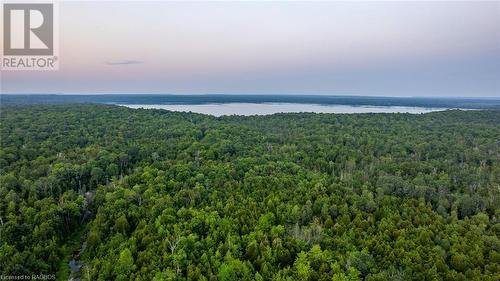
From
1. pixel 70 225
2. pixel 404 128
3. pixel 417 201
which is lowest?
pixel 70 225


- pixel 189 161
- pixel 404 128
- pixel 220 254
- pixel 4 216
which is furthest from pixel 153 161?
pixel 404 128

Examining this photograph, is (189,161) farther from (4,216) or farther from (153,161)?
(4,216)

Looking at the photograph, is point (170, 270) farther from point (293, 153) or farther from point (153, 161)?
point (293, 153)

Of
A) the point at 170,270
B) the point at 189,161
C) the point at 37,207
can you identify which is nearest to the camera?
the point at 170,270

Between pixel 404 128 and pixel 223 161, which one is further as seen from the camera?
pixel 404 128

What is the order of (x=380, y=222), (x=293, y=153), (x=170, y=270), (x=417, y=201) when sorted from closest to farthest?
(x=170, y=270) → (x=380, y=222) → (x=417, y=201) → (x=293, y=153)

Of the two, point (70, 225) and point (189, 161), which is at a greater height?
point (189, 161)

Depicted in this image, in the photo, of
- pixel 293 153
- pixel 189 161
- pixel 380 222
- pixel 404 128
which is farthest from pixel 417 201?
pixel 404 128
